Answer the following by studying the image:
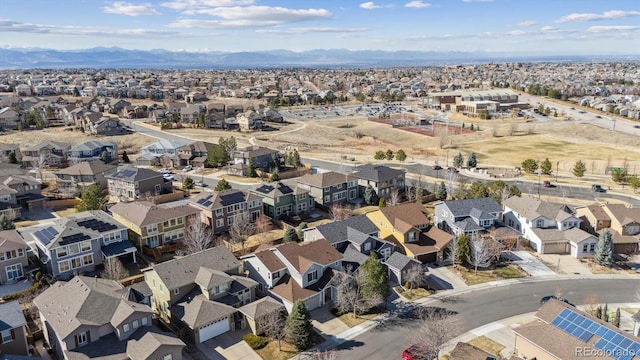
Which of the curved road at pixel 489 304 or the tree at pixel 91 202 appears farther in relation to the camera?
the tree at pixel 91 202

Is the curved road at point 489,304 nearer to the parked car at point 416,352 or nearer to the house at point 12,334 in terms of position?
the parked car at point 416,352

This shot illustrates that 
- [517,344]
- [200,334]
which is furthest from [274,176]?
[517,344]

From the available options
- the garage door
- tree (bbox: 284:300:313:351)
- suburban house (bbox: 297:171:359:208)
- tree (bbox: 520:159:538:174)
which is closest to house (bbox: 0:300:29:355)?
the garage door

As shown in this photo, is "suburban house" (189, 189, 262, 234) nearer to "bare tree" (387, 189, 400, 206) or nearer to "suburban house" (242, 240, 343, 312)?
"suburban house" (242, 240, 343, 312)

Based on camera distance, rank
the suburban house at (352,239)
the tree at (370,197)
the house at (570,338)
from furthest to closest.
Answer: the tree at (370,197)
the suburban house at (352,239)
the house at (570,338)

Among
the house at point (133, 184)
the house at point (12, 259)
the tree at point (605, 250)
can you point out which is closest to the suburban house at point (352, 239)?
the tree at point (605, 250)
